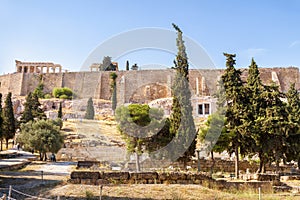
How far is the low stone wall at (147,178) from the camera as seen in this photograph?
8.66 m

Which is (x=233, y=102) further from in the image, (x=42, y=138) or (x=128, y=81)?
(x=128, y=81)

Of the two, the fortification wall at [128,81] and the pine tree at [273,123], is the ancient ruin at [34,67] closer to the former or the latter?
the fortification wall at [128,81]

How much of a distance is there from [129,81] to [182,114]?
48.2 m

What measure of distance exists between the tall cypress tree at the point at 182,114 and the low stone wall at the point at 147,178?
619cm

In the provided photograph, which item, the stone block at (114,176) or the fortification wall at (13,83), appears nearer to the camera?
the stone block at (114,176)

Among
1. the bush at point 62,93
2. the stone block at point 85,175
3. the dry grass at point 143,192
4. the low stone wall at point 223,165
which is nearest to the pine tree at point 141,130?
the low stone wall at point 223,165

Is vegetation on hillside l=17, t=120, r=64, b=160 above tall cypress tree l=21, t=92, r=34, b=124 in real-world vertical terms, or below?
below

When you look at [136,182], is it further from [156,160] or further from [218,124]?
[218,124]

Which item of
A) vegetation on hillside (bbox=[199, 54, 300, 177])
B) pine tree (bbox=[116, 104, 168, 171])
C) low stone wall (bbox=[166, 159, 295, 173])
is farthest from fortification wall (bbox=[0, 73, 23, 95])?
vegetation on hillside (bbox=[199, 54, 300, 177])

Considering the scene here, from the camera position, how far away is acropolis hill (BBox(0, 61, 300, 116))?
6031 cm

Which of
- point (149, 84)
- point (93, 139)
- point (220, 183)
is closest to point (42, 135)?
point (93, 139)

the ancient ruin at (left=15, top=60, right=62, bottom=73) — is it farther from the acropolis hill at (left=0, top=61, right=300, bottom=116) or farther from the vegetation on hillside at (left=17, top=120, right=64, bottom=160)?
the vegetation on hillside at (left=17, top=120, right=64, bottom=160)

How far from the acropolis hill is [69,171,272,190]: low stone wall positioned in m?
48.2

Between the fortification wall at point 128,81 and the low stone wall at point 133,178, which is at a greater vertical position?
the fortification wall at point 128,81
